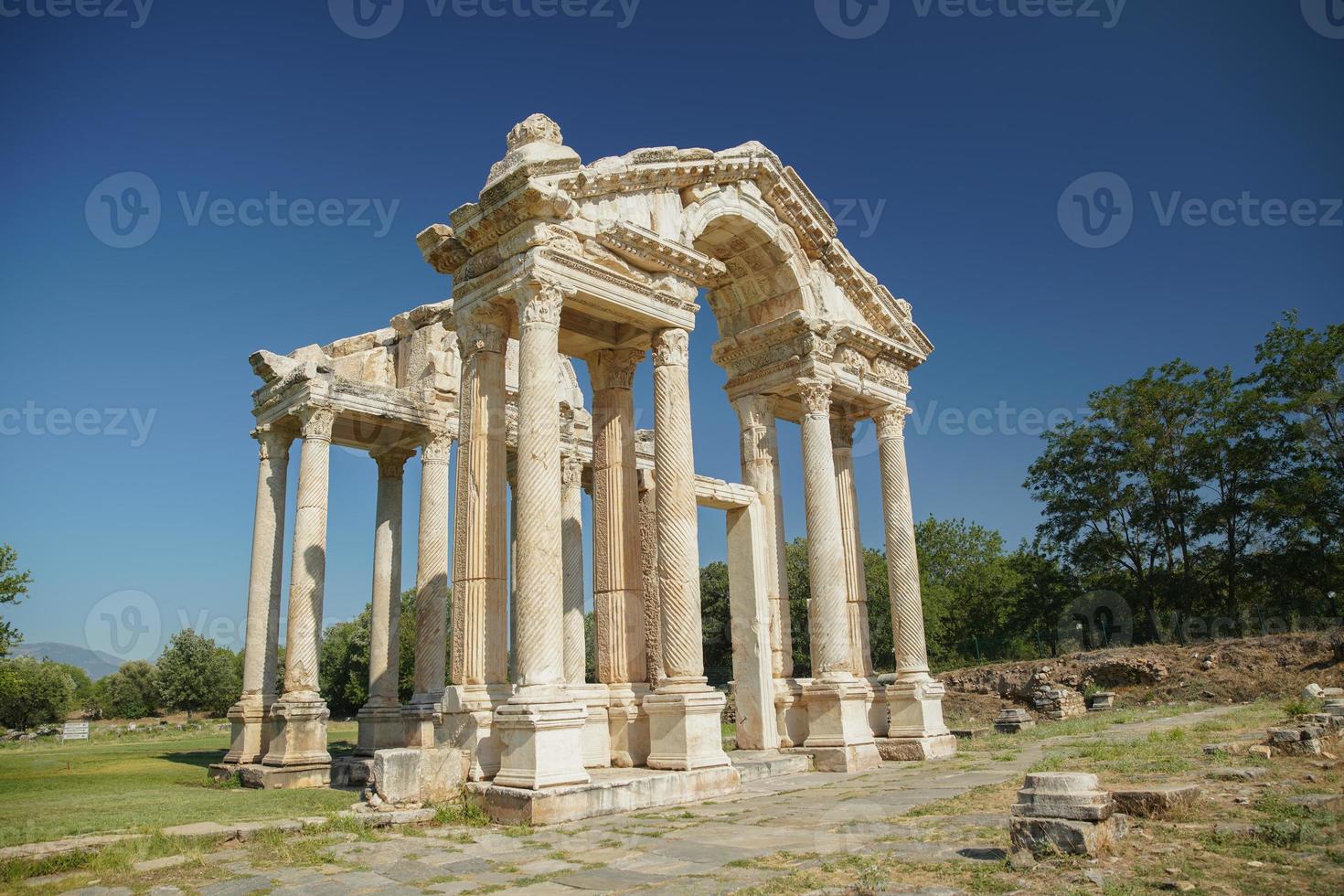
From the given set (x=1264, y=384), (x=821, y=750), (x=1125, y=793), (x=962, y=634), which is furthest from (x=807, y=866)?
(x=962, y=634)

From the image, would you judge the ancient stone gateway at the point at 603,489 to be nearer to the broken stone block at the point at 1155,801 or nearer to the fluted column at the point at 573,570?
the fluted column at the point at 573,570

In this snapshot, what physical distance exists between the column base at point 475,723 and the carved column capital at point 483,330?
17.6 ft

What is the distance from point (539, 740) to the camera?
1109cm

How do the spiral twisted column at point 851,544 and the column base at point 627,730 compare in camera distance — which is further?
the spiral twisted column at point 851,544

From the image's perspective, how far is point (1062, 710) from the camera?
27438 millimetres

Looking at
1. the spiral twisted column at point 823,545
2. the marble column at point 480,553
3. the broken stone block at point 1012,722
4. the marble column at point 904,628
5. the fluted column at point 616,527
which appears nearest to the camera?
the marble column at point 480,553

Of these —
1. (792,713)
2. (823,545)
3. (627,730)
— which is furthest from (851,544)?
(627,730)

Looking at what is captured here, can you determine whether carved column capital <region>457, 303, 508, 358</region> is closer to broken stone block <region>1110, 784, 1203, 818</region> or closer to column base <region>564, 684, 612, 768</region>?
column base <region>564, 684, 612, 768</region>

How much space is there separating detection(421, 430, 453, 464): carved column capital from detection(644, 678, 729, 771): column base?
1060cm

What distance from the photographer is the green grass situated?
1111 centimetres

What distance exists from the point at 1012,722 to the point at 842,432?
34.9ft

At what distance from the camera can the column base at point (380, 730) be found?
20.8 meters

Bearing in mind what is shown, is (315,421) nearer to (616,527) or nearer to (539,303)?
(616,527)

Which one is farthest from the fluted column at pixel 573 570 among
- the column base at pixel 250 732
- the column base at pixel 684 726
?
the column base at pixel 250 732
